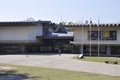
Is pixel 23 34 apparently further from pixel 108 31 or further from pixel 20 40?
pixel 108 31

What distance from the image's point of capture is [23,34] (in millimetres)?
56188

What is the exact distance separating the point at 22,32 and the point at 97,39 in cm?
1518

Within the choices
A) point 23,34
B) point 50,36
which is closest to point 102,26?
point 50,36

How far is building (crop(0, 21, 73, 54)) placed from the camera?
5616 cm

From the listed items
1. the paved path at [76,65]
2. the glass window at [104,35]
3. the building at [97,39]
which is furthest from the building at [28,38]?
the paved path at [76,65]

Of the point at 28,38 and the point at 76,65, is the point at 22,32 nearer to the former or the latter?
the point at 28,38

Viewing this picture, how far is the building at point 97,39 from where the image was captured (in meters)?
49.0

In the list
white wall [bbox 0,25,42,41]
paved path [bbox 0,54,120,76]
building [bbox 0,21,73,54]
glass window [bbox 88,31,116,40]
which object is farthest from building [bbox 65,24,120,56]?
paved path [bbox 0,54,120,76]

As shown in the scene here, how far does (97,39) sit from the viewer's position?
49.9 metres

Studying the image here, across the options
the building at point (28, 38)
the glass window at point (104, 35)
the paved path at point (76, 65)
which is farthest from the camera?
the building at point (28, 38)

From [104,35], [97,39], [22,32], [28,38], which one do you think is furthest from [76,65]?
[22,32]

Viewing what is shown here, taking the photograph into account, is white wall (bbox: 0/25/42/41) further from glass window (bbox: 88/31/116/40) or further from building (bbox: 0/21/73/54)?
glass window (bbox: 88/31/116/40)

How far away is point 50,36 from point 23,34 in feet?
17.4

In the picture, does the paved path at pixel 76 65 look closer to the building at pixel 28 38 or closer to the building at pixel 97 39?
the building at pixel 97 39
